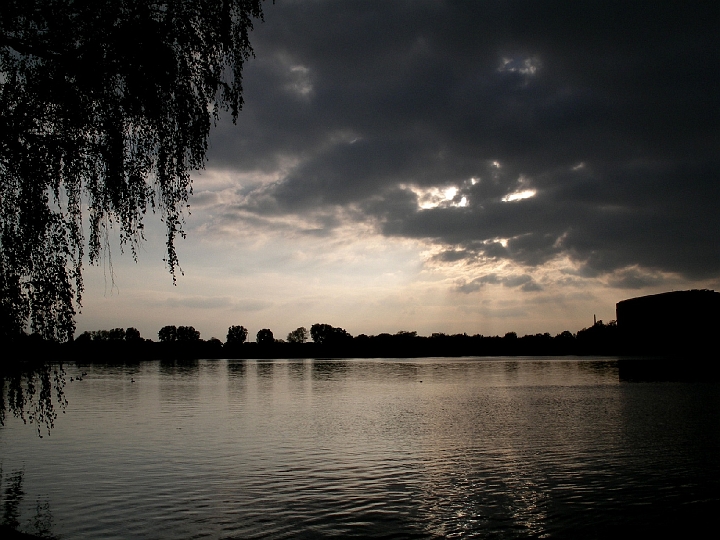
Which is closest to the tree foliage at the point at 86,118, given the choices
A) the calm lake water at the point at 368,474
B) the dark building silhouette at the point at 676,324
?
the calm lake water at the point at 368,474

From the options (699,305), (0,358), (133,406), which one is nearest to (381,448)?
(0,358)

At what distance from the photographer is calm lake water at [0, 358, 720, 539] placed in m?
15.3

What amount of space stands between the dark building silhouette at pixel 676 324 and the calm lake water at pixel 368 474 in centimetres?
15223

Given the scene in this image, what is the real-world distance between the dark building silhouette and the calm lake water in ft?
499

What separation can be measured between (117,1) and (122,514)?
1364 cm

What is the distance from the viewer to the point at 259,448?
92.4ft

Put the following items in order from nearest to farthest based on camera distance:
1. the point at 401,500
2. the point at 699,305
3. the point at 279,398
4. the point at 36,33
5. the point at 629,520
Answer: the point at 36,33 → the point at 629,520 → the point at 401,500 → the point at 279,398 → the point at 699,305

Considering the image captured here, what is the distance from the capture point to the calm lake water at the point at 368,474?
15.3 m

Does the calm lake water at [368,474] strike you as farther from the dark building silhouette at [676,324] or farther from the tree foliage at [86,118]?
the dark building silhouette at [676,324]

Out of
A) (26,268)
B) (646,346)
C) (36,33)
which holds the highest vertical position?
(36,33)

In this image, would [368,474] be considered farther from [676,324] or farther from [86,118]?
[676,324]

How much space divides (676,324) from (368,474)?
188280 millimetres

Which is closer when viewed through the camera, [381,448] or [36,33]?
[36,33]

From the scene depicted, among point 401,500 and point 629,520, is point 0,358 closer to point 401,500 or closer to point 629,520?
point 401,500
